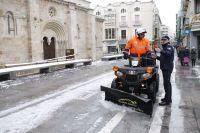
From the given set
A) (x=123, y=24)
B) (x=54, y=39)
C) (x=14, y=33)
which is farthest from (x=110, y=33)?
(x=14, y=33)

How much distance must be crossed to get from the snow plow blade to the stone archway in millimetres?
18732

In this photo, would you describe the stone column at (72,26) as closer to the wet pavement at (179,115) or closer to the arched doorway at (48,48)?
the arched doorway at (48,48)

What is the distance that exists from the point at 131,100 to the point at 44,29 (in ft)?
63.1

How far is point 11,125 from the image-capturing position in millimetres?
5867

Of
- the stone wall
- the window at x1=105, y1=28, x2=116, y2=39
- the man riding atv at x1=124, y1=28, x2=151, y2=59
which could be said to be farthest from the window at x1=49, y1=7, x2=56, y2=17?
the window at x1=105, y1=28, x2=116, y2=39

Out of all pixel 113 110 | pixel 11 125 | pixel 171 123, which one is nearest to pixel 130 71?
pixel 113 110

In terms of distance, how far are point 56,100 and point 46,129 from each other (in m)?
2.92

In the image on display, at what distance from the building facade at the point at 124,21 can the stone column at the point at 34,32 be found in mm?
41590

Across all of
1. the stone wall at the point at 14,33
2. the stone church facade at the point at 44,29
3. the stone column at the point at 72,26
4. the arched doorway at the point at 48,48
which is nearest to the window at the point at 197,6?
the stone church facade at the point at 44,29

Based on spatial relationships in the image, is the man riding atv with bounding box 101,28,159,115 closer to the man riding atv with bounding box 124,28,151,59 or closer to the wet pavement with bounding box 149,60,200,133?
the man riding atv with bounding box 124,28,151,59

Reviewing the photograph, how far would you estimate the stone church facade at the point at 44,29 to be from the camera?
20.5 metres

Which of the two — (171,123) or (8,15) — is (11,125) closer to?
(171,123)

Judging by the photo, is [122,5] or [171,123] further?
[122,5]

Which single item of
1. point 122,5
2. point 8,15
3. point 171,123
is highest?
point 122,5
